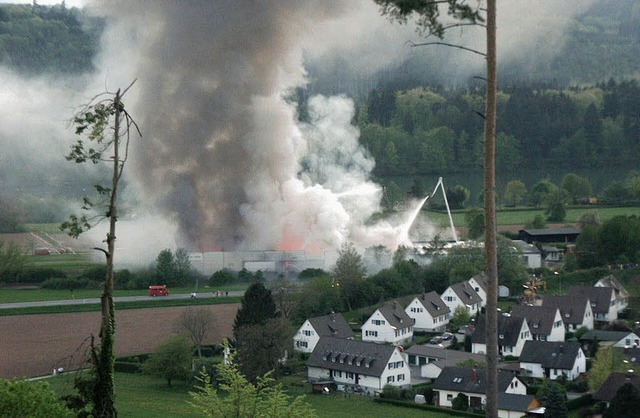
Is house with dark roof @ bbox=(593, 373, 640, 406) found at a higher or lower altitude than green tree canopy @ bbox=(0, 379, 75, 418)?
lower

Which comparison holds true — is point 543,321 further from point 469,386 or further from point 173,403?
point 173,403

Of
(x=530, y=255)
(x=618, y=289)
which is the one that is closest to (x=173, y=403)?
(x=618, y=289)

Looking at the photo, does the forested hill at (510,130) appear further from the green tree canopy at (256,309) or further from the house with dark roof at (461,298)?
the green tree canopy at (256,309)

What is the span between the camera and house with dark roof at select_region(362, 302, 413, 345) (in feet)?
145

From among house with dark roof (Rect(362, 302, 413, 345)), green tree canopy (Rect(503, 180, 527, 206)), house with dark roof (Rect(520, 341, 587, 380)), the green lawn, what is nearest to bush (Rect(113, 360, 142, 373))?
the green lawn

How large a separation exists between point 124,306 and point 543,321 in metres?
19.4

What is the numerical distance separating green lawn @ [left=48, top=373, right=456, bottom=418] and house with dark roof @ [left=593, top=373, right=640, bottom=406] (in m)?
4.96

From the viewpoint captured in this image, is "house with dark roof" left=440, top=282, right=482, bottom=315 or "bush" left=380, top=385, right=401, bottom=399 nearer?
"bush" left=380, top=385, right=401, bottom=399

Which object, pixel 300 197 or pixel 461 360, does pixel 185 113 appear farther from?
pixel 461 360

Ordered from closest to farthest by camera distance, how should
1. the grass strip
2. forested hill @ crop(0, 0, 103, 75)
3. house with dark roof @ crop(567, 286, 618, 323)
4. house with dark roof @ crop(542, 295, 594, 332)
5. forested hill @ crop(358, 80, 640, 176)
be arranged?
house with dark roof @ crop(542, 295, 594, 332) < the grass strip < house with dark roof @ crop(567, 286, 618, 323) < forested hill @ crop(358, 80, 640, 176) < forested hill @ crop(0, 0, 103, 75)

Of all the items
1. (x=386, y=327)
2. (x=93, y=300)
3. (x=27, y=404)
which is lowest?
(x=27, y=404)

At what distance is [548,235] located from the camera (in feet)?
230

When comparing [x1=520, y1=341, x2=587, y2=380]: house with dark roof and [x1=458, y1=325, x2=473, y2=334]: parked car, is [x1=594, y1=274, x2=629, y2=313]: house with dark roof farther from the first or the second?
[x1=520, y1=341, x2=587, y2=380]: house with dark roof

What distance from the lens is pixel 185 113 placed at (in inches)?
2347
